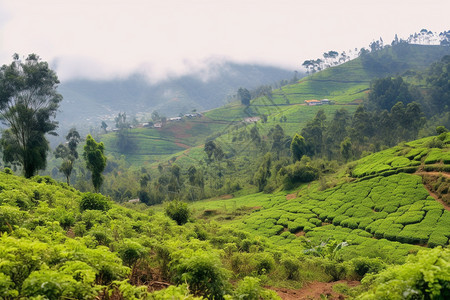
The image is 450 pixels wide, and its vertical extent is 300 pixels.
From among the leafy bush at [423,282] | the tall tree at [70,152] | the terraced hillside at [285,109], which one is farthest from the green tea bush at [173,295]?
the terraced hillside at [285,109]

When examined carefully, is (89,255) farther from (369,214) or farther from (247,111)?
(247,111)

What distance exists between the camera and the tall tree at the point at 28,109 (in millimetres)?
28406

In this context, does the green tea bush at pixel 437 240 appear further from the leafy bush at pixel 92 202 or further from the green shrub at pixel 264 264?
the leafy bush at pixel 92 202

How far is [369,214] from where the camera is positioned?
1046 inches

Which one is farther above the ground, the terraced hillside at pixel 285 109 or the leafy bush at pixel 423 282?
the terraced hillside at pixel 285 109

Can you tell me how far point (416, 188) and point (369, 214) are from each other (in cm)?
→ 531

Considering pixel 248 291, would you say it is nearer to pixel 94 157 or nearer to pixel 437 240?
pixel 437 240

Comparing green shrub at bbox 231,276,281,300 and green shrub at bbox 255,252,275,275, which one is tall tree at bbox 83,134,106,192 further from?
green shrub at bbox 231,276,281,300

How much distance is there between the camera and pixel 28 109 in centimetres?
2948

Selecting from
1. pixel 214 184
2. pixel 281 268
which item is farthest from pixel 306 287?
pixel 214 184

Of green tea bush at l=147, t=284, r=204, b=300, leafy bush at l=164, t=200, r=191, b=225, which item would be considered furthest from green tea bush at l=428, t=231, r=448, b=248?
green tea bush at l=147, t=284, r=204, b=300

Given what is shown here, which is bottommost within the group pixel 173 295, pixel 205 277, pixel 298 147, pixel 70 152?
pixel 298 147

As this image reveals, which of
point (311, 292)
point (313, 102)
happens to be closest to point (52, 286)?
point (311, 292)

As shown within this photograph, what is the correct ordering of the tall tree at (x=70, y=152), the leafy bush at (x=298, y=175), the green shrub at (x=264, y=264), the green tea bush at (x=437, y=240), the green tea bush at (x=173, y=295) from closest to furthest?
the green tea bush at (x=173, y=295) < the green shrub at (x=264, y=264) < the green tea bush at (x=437, y=240) < the tall tree at (x=70, y=152) < the leafy bush at (x=298, y=175)
